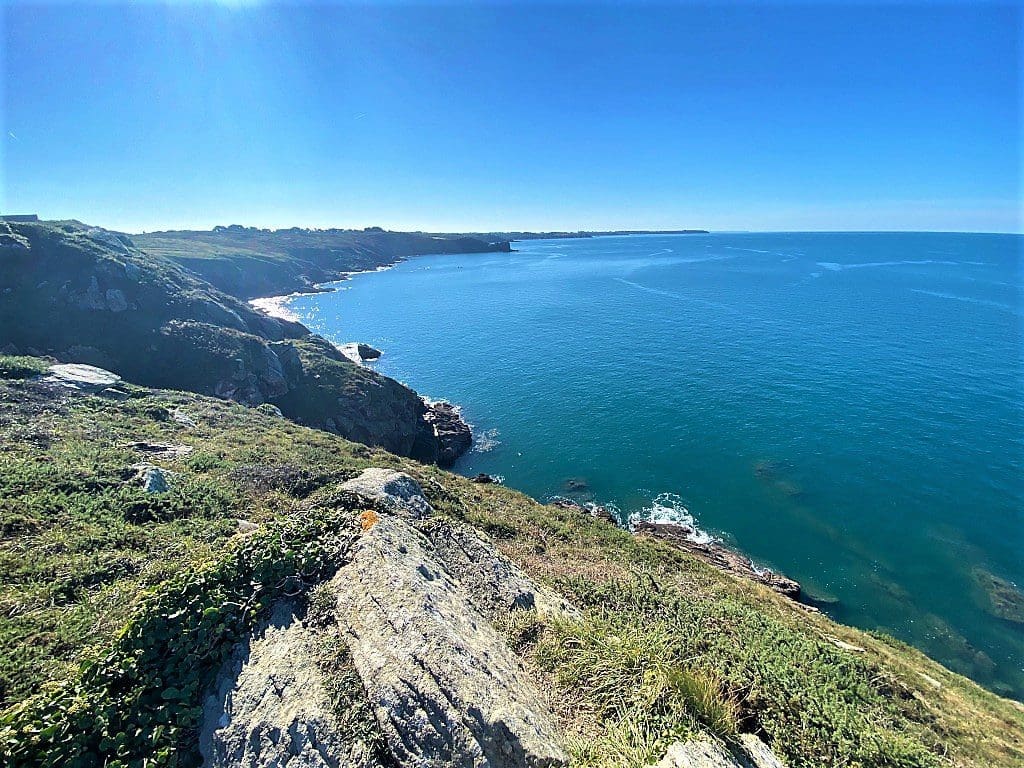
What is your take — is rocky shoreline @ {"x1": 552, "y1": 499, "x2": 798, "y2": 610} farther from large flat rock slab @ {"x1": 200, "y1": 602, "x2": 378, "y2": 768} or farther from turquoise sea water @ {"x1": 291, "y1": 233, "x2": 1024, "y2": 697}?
large flat rock slab @ {"x1": 200, "y1": 602, "x2": 378, "y2": 768}

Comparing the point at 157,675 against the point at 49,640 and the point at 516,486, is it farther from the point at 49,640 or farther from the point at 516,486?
the point at 516,486

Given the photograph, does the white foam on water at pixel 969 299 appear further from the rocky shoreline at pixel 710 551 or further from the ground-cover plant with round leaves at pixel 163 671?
the ground-cover plant with round leaves at pixel 163 671

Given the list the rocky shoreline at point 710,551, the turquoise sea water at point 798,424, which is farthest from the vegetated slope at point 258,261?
the rocky shoreline at point 710,551

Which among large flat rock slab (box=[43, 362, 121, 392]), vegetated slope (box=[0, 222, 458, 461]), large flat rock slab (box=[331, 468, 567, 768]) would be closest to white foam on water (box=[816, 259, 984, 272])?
vegetated slope (box=[0, 222, 458, 461])

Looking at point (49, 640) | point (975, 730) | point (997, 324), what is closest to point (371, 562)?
point (49, 640)

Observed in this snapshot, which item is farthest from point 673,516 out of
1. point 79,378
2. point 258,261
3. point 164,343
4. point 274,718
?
point 258,261

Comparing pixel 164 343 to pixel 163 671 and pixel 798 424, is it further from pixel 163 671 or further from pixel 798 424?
pixel 798 424
